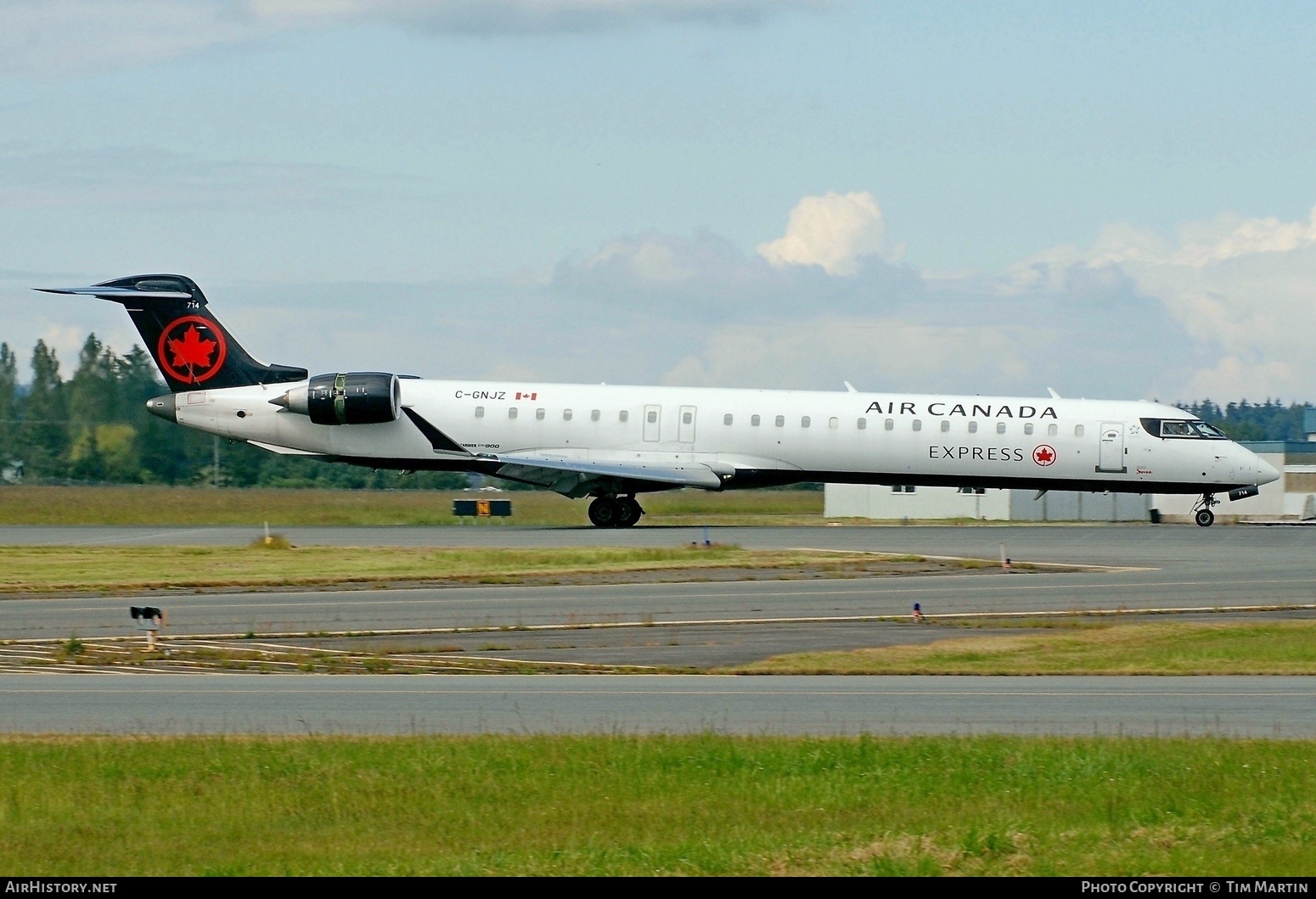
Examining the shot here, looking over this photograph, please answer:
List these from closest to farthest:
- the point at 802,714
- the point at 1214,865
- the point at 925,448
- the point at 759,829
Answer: the point at 1214,865 → the point at 759,829 → the point at 802,714 → the point at 925,448

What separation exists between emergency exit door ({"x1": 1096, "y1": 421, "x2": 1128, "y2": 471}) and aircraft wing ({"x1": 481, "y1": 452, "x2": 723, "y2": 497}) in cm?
1002

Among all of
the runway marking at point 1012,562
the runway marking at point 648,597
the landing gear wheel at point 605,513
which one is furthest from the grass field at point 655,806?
the landing gear wheel at point 605,513

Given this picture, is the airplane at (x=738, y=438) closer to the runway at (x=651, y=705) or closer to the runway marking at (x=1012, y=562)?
the runway marking at (x=1012, y=562)

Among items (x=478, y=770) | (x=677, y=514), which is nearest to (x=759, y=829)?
(x=478, y=770)

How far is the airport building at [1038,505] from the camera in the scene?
190ft

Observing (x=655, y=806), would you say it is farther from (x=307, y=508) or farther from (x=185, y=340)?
(x=307, y=508)

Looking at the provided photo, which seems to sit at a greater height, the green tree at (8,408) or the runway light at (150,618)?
the green tree at (8,408)

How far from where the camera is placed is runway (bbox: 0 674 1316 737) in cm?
1369

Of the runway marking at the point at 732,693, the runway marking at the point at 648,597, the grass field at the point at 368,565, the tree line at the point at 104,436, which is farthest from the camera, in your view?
the tree line at the point at 104,436

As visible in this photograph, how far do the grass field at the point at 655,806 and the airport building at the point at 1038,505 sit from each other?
151 ft

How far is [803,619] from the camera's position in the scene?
23.8 m

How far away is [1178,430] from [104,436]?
3591 centimetres
